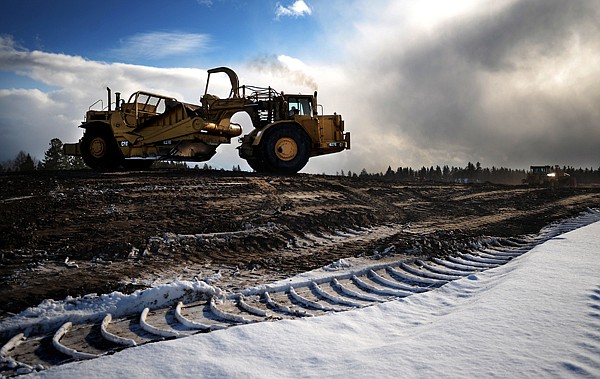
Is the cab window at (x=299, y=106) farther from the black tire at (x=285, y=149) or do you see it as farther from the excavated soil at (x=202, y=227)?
the excavated soil at (x=202, y=227)

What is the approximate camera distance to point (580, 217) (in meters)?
10.4

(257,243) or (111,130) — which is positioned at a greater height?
(111,130)

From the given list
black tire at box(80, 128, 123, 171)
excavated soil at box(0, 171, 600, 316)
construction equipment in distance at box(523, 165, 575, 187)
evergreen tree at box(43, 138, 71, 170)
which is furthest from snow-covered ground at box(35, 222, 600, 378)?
evergreen tree at box(43, 138, 71, 170)

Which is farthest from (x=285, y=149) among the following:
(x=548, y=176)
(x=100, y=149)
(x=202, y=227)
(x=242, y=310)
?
(x=548, y=176)

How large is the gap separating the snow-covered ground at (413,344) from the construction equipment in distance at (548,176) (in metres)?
25.1

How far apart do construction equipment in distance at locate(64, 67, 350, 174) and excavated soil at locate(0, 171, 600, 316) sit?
4.62 ft

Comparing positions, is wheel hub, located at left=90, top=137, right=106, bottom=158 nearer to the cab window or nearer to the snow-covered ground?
the cab window

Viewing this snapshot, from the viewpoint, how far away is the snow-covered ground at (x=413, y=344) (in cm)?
263

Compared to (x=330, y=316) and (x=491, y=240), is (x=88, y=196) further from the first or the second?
(x=491, y=240)

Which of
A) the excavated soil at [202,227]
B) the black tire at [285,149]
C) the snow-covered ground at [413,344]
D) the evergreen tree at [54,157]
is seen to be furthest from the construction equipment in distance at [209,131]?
the evergreen tree at [54,157]

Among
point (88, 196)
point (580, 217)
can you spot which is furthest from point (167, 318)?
point (580, 217)

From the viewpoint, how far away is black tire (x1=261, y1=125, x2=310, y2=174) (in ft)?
37.1

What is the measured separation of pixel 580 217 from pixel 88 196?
38.3 ft

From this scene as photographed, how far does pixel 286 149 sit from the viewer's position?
11484 millimetres
